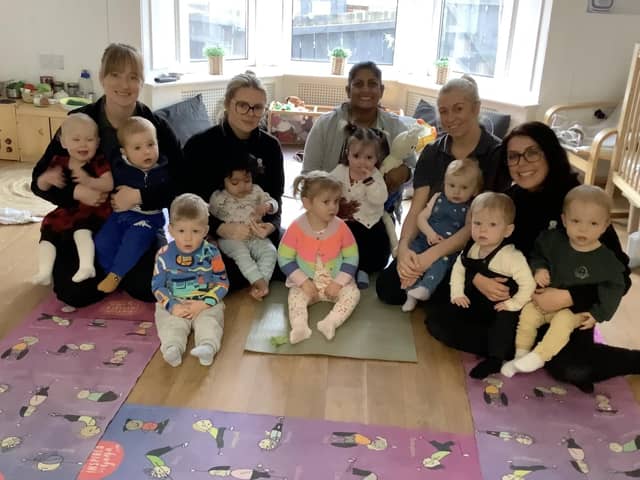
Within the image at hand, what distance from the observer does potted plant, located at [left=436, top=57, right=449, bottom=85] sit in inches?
191

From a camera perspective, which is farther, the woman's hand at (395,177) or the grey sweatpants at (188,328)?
the woman's hand at (395,177)

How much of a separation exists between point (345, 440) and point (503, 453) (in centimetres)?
45

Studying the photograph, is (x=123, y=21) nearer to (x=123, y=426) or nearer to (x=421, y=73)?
(x=421, y=73)

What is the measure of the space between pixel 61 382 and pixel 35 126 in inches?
109

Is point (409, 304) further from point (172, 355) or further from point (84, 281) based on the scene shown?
point (84, 281)

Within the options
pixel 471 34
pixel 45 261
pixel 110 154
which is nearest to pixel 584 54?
pixel 471 34

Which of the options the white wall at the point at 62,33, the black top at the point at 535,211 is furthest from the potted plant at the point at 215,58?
the black top at the point at 535,211

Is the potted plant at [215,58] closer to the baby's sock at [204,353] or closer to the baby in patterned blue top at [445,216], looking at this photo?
the baby in patterned blue top at [445,216]

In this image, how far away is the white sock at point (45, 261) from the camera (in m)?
2.55

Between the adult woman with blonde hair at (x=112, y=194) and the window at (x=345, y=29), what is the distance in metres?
3.07

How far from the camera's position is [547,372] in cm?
220

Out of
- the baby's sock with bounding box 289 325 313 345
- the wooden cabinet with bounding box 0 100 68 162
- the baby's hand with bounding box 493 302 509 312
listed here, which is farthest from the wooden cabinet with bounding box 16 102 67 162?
the baby's hand with bounding box 493 302 509 312

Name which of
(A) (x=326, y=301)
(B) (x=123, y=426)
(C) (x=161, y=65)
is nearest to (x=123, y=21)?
(C) (x=161, y=65)

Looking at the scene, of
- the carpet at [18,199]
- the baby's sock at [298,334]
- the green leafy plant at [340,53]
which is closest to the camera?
the baby's sock at [298,334]
